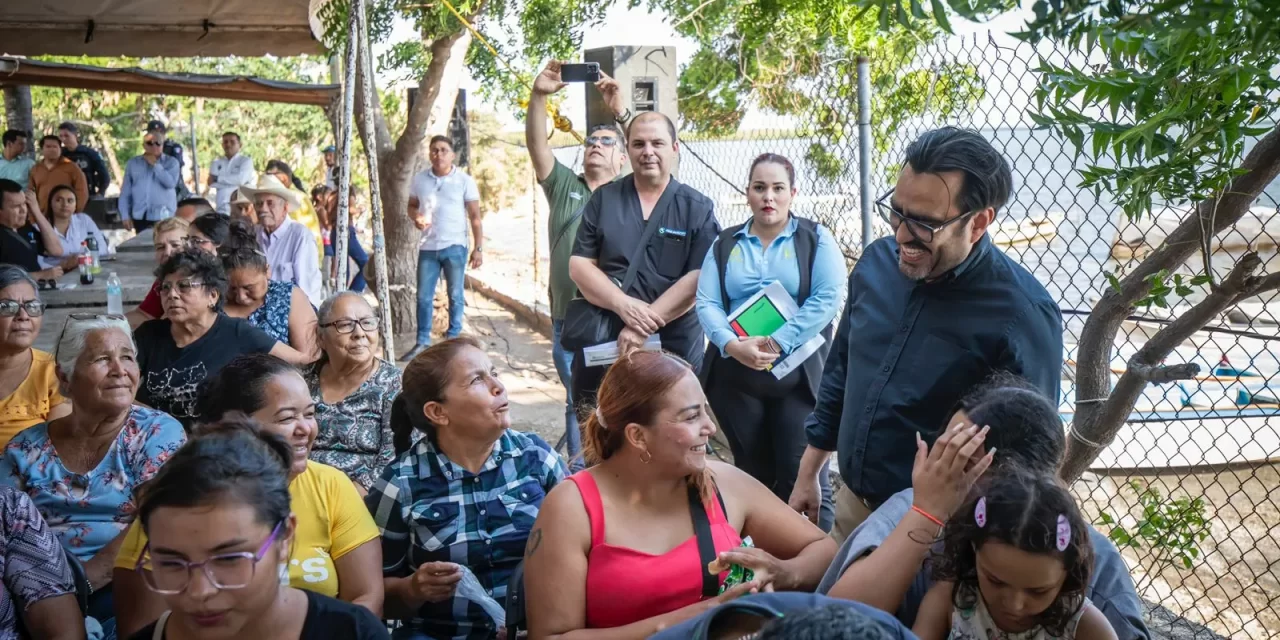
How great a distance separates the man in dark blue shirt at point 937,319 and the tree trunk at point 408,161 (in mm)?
7414

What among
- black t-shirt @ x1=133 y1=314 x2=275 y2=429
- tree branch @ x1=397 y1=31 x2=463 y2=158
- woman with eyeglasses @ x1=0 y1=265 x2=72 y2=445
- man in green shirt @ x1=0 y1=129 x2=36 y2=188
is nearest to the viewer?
woman with eyeglasses @ x1=0 y1=265 x2=72 y2=445

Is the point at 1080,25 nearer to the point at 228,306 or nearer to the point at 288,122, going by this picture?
the point at 228,306

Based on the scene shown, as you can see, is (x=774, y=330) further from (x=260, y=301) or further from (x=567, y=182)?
(x=260, y=301)

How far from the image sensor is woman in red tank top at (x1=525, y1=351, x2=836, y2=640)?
2.34 meters

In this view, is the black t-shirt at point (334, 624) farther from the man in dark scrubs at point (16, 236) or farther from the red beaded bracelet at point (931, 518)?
the man in dark scrubs at point (16, 236)

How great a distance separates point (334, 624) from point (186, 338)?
249 cm

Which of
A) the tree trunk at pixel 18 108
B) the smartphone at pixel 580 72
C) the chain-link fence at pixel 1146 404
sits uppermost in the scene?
the tree trunk at pixel 18 108

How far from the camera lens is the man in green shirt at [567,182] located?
17.5 ft

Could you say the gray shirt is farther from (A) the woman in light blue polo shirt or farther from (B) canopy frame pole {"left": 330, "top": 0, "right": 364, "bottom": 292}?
(B) canopy frame pole {"left": 330, "top": 0, "right": 364, "bottom": 292}

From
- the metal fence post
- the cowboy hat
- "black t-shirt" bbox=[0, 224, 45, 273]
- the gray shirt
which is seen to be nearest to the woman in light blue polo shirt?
the metal fence post

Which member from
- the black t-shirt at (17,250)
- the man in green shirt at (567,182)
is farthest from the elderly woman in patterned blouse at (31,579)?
the black t-shirt at (17,250)

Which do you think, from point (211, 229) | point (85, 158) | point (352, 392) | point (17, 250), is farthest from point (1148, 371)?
point (85, 158)

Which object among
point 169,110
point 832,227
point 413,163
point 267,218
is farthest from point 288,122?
point 832,227

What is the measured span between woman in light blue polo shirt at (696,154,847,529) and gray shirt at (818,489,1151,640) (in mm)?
1488
